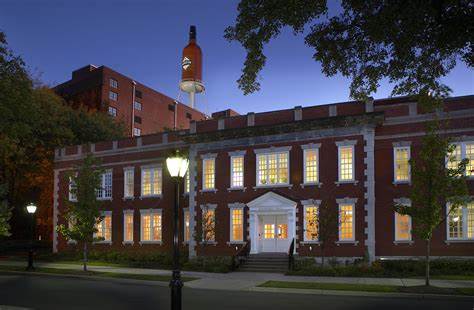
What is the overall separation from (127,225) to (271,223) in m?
13.0

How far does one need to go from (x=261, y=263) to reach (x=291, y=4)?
23.1 m

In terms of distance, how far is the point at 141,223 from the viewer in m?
40.5

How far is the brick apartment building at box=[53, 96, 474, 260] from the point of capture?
2992 cm

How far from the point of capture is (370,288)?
2131 centimetres

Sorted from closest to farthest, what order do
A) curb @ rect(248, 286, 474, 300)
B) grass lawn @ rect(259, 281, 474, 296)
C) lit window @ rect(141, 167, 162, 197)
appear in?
1. curb @ rect(248, 286, 474, 300)
2. grass lawn @ rect(259, 281, 474, 296)
3. lit window @ rect(141, 167, 162, 197)

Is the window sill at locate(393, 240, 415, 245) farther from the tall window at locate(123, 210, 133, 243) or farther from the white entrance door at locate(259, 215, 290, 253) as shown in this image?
the tall window at locate(123, 210, 133, 243)

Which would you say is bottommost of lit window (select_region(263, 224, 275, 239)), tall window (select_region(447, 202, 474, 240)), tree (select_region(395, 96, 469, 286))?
lit window (select_region(263, 224, 275, 239))

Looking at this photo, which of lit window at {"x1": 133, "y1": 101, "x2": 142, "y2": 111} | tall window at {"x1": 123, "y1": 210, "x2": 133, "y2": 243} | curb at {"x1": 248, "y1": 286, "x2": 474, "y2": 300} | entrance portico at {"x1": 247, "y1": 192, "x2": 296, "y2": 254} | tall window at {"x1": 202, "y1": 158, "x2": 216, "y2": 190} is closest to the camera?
curb at {"x1": 248, "y1": 286, "x2": 474, "y2": 300}

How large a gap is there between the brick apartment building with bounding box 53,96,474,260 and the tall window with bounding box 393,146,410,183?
0.06 metres

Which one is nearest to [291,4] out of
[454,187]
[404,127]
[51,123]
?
[454,187]

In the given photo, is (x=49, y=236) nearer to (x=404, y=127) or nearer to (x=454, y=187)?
(x=404, y=127)

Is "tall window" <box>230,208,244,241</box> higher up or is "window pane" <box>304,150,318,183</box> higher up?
"window pane" <box>304,150,318,183</box>

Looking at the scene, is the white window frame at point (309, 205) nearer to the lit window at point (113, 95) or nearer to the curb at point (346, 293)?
the curb at point (346, 293)

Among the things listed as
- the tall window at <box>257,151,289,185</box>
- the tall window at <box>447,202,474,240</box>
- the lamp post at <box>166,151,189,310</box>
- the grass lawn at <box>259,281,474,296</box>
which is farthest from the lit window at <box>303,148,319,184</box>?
the lamp post at <box>166,151,189,310</box>
